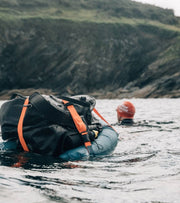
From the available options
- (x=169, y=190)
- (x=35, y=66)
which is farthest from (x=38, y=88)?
(x=169, y=190)

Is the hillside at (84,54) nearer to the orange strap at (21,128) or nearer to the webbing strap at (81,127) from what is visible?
the webbing strap at (81,127)

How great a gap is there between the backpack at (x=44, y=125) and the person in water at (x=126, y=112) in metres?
4.31

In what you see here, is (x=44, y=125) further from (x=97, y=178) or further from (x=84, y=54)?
(x=84, y=54)

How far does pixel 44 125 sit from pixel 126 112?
508 centimetres

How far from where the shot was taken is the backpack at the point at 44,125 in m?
5.06

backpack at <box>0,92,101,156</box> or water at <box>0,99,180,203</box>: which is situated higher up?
backpack at <box>0,92,101,156</box>

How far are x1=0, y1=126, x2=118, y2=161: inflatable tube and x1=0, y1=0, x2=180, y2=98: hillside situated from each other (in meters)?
52.7

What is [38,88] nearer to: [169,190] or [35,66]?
[35,66]

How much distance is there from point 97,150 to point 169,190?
2271mm

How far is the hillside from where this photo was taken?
211 ft

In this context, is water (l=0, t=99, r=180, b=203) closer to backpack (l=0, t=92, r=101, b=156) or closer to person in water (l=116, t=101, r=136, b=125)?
backpack (l=0, t=92, r=101, b=156)

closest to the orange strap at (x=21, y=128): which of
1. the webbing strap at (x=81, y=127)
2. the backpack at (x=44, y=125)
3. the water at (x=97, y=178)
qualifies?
the backpack at (x=44, y=125)

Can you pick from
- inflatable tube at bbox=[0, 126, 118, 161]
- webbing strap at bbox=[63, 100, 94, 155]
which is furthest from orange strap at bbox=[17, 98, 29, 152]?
webbing strap at bbox=[63, 100, 94, 155]

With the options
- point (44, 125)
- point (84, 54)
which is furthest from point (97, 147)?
point (84, 54)
